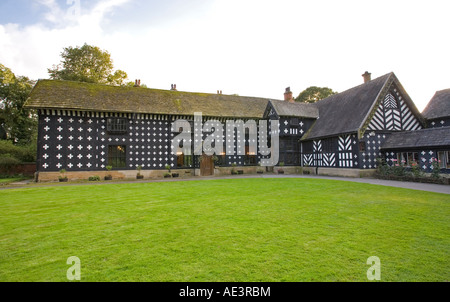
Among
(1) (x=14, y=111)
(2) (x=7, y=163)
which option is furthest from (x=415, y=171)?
(1) (x=14, y=111)

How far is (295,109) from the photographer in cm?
2428

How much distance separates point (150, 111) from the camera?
66.4 ft

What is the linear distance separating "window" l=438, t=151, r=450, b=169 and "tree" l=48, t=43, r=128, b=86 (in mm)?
34279

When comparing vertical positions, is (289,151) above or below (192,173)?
above

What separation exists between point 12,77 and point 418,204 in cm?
4106

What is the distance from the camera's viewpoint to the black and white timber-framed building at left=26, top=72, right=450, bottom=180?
17391 millimetres

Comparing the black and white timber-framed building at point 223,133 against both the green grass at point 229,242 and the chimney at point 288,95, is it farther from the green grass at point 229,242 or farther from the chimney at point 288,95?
the green grass at point 229,242

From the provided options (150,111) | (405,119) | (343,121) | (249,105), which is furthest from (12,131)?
(405,119)

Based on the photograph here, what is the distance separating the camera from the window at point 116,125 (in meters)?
19.4

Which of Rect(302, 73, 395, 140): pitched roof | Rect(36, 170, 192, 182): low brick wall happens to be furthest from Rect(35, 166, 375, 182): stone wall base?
Rect(302, 73, 395, 140): pitched roof

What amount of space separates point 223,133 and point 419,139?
15.6m

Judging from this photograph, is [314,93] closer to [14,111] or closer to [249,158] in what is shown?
[249,158]

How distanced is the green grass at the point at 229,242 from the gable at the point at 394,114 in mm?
12823
